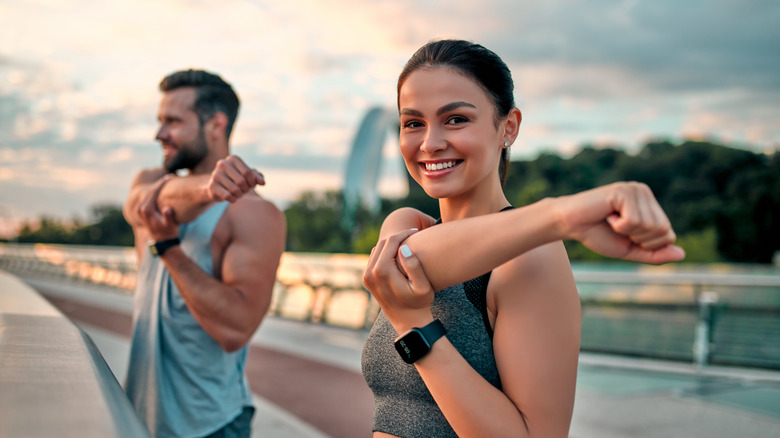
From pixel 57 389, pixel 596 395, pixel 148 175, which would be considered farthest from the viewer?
pixel 596 395

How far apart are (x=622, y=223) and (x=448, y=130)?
55cm

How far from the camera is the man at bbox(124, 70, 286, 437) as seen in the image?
2.22 metres

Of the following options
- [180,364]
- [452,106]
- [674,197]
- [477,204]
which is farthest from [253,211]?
[674,197]

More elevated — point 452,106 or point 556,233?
point 452,106

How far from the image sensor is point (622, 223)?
3.06 ft

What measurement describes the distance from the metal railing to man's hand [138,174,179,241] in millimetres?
6412

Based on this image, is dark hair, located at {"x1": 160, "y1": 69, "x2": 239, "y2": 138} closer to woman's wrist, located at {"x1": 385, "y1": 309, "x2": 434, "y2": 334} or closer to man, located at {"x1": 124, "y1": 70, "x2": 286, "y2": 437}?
man, located at {"x1": 124, "y1": 70, "x2": 286, "y2": 437}

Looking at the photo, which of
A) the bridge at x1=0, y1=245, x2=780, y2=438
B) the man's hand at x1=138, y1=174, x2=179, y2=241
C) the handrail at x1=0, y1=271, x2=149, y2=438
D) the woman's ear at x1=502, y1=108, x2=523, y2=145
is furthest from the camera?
the man's hand at x1=138, y1=174, x2=179, y2=241

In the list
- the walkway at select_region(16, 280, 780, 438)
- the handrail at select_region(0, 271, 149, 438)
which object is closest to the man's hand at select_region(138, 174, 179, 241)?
the handrail at select_region(0, 271, 149, 438)

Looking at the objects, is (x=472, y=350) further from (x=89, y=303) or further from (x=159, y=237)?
(x=89, y=303)

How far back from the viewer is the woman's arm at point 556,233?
93 cm

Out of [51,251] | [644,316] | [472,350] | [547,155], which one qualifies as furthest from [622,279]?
[547,155]

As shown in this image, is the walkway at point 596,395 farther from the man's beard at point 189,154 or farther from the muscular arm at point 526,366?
the muscular arm at point 526,366

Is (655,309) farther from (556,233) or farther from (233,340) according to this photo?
(556,233)
